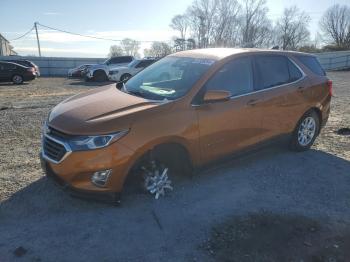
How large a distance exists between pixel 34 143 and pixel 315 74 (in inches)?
203

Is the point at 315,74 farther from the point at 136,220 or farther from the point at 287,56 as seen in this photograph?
the point at 136,220

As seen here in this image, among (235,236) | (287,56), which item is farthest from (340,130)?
(235,236)

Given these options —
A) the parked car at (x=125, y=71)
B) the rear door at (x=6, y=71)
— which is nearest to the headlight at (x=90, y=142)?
the parked car at (x=125, y=71)

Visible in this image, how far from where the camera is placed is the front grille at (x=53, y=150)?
4.10 meters

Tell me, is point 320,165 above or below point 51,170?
below

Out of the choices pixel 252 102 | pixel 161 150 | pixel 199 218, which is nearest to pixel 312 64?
pixel 252 102

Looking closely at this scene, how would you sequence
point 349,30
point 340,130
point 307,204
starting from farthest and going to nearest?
point 349,30 < point 340,130 < point 307,204

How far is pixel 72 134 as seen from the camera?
13.2 feet

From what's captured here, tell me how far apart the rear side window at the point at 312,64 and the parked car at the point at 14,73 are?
20.1m

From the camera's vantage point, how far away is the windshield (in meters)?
4.83

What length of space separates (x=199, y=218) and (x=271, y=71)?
274cm

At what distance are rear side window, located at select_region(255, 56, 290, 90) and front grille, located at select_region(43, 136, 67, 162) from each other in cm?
291

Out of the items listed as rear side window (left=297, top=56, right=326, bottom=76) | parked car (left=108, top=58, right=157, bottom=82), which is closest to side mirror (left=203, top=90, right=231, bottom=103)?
rear side window (left=297, top=56, right=326, bottom=76)

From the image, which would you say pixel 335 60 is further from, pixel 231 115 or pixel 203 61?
pixel 231 115
